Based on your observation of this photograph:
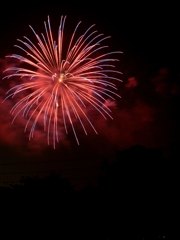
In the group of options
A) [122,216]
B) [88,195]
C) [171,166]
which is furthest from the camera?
[88,195]

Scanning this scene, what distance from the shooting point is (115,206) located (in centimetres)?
2469

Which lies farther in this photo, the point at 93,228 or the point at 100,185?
the point at 100,185

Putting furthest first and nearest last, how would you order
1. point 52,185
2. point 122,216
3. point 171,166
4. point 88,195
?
point 52,185
point 88,195
point 171,166
point 122,216

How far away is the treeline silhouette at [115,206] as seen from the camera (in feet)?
78.4

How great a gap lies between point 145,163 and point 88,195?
500 cm

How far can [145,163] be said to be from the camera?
26453 mm

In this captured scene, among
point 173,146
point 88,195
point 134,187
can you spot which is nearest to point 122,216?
point 134,187

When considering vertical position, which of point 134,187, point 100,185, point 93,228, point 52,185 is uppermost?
point 52,185

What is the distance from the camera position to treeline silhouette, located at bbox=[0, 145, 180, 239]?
23891mm

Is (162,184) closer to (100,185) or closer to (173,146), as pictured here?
(173,146)

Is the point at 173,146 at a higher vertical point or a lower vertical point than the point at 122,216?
higher

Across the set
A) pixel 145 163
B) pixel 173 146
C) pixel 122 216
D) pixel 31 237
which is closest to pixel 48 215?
pixel 31 237

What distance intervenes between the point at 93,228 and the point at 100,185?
403 centimetres

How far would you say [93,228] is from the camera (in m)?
24.8
